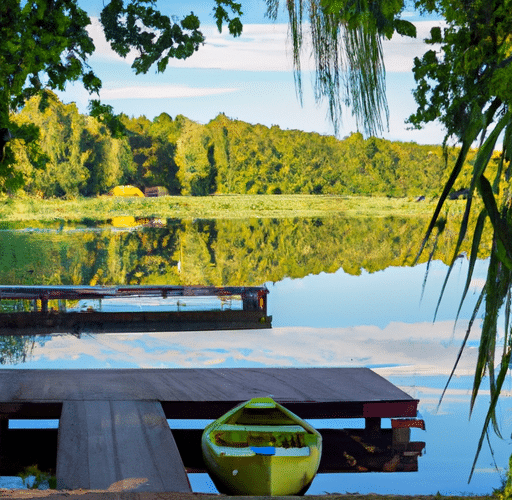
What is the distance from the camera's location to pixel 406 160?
20.9m

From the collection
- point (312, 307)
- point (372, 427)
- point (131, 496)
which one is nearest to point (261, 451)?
point (131, 496)

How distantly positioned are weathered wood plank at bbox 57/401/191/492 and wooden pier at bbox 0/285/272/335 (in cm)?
542

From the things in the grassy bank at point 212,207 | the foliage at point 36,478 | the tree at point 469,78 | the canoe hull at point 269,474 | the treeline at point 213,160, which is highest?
the treeline at point 213,160

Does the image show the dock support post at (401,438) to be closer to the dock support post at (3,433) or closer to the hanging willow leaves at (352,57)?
the dock support post at (3,433)

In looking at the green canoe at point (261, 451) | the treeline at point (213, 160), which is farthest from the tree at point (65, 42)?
the treeline at point (213, 160)

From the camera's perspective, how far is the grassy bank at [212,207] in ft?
68.9

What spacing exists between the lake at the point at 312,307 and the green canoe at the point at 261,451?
2.41 ft

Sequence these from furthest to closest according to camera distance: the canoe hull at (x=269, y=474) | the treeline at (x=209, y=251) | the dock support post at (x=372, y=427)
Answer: the treeline at (x=209, y=251), the dock support post at (x=372, y=427), the canoe hull at (x=269, y=474)

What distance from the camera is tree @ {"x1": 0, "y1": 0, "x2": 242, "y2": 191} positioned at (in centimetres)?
448

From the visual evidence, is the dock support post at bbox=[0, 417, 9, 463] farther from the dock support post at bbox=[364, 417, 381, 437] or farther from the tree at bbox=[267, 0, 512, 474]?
the tree at bbox=[267, 0, 512, 474]

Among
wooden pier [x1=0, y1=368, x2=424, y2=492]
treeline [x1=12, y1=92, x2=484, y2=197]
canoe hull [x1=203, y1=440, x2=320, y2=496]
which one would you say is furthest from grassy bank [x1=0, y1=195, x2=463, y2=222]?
canoe hull [x1=203, y1=440, x2=320, y2=496]

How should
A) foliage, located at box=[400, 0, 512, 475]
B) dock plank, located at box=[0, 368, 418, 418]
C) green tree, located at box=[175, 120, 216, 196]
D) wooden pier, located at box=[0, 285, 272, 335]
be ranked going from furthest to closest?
green tree, located at box=[175, 120, 216, 196], wooden pier, located at box=[0, 285, 272, 335], dock plank, located at box=[0, 368, 418, 418], foliage, located at box=[400, 0, 512, 475]

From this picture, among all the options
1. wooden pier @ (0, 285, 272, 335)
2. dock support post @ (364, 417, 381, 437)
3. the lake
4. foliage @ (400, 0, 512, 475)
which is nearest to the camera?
foliage @ (400, 0, 512, 475)

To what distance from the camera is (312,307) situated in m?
14.9
